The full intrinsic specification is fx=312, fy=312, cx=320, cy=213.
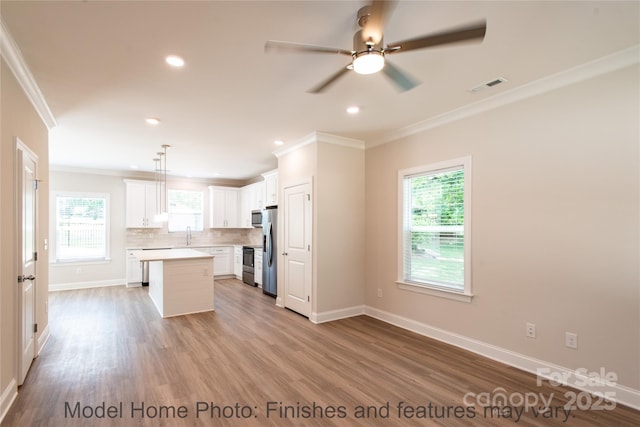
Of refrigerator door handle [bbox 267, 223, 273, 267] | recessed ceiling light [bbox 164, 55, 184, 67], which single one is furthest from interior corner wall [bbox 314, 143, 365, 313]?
recessed ceiling light [bbox 164, 55, 184, 67]

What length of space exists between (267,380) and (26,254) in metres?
2.49

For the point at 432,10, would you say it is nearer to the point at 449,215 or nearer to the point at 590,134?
the point at 590,134

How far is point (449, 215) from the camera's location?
3811 mm

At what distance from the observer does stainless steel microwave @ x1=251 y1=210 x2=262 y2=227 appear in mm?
7334

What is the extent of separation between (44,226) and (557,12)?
531 cm

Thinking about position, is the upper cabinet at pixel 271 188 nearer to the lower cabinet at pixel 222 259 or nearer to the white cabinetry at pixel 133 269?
the lower cabinet at pixel 222 259

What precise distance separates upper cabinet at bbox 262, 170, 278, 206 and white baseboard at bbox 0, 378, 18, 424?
464cm

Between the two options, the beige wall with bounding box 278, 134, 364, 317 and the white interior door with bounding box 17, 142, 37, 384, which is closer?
the white interior door with bounding box 17, 142, 37, 384

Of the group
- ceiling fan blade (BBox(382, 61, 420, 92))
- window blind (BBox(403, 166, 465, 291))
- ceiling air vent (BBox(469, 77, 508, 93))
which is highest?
ceiling air vent (BBox(469, 77, 508, 93))

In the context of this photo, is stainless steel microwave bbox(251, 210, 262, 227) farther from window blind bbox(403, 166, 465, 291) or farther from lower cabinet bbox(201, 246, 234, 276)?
window blind bbox(403, 166, 465, 291)

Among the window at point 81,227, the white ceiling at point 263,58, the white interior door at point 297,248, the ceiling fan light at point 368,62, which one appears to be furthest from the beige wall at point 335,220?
the window at point 81,227

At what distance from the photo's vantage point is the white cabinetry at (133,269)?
7156 millimetres

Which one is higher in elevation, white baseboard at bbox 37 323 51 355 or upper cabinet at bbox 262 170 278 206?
upper cabinet at bbox 262 170 278 206

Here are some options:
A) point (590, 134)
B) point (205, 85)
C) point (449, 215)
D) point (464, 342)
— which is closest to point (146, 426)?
point (205, 85)
